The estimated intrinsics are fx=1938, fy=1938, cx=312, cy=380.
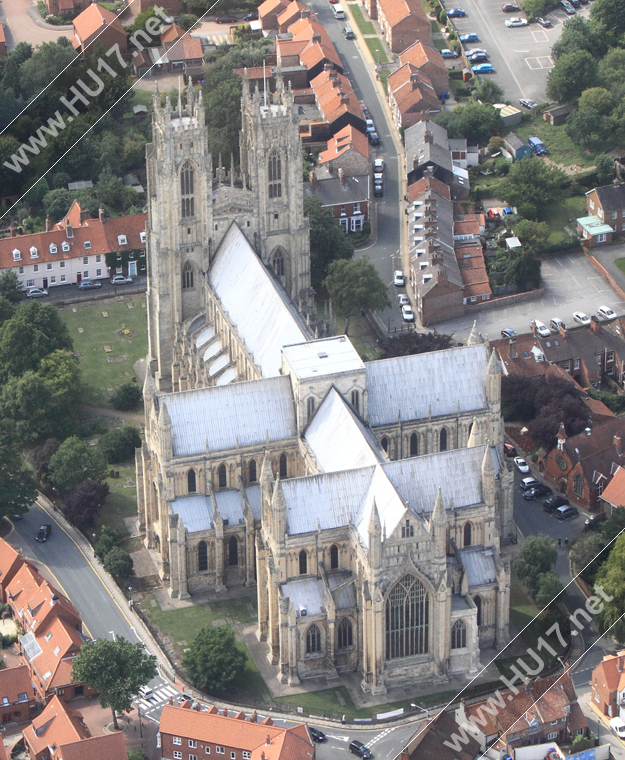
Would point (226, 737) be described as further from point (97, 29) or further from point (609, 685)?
point (97, 29)

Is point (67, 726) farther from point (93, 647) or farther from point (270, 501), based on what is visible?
point (270, 501)

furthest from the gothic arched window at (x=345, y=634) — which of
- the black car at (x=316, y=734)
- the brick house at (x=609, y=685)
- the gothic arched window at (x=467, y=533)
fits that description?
the brick house at (x=609, y=685)

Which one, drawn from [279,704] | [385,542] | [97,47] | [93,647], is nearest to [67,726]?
[93,647]

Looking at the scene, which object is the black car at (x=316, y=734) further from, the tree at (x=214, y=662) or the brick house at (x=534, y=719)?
the brick house at (x=534, y=719)

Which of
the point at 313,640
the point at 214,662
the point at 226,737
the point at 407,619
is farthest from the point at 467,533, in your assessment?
the point at 226,737

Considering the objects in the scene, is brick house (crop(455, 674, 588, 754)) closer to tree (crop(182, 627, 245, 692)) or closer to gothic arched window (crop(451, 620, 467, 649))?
gothic arched window (crop(451, 620, 467, 649))

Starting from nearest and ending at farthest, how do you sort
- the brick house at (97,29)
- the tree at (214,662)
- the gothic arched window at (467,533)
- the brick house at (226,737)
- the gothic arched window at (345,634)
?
the brick house at (97,29), the brick house at (226,737), the tree at (214,662), the gothic arched window at (345,634), the gothic arched window at (467,533)
